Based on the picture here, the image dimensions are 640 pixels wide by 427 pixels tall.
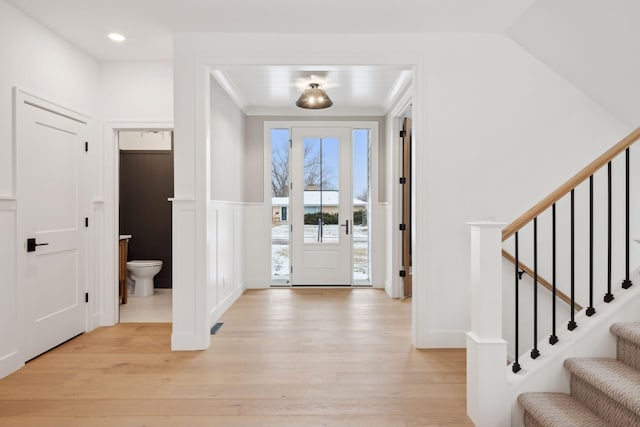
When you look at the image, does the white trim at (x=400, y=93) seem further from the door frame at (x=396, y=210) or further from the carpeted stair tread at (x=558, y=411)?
the carpeted stair tread at (x=558, y=411)

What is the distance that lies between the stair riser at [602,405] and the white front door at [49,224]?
3.57 metres

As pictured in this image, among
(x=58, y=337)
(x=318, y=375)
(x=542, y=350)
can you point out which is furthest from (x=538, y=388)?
(x=58, y=337)

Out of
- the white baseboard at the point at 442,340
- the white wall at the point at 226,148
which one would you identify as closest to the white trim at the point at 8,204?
the white wall at the point at 226,148

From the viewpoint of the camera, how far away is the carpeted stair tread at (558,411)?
1801 millimetres

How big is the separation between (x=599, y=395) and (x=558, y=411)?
19cm

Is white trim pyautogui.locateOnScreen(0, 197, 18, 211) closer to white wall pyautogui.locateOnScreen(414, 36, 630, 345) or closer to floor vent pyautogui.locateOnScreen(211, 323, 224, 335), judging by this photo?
floor vent pyautogui.locateOnScreen(211, 323, 224, 335)

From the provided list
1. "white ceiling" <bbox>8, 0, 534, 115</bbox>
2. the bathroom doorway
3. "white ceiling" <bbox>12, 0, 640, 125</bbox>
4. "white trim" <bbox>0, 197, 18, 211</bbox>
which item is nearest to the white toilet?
the bathroom doorway

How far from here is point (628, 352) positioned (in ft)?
6.57

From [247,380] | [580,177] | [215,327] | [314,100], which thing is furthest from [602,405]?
[314,100]

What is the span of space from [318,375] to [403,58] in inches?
98.7

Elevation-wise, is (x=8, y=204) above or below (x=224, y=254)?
above

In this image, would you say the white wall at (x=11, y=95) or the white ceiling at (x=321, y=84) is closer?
the white wall at (x=11, y=95)

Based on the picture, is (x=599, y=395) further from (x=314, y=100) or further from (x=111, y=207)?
(x=111, y=207)

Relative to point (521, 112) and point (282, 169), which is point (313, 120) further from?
point (521, 112)
